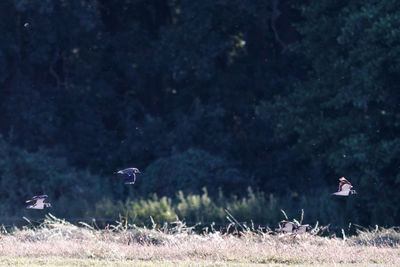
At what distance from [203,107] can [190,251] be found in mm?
13769

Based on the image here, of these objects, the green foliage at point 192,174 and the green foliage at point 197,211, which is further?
the green foliage at point 192,174

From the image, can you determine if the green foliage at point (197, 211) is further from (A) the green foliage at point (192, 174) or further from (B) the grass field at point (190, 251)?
(B) the grass field at point (190, 251)

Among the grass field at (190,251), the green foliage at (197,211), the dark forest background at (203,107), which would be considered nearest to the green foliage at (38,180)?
the dark forest background at (203,107)

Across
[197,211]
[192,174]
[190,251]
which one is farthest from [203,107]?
[190,251]

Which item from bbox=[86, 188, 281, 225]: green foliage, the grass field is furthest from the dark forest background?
the grass field

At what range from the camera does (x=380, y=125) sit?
56.0 ft

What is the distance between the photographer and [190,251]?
911 centimetres

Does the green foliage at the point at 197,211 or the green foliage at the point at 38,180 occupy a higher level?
the green foliage at the point at 38,180

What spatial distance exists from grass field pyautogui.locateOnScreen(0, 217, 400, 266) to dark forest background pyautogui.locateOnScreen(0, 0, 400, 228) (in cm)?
661

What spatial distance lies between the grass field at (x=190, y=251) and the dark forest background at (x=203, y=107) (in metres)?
6.61

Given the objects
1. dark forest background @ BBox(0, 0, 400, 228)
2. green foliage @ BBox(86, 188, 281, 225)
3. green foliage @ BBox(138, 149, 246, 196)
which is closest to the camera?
dark forest background @ BBox(0, 0, 400, 228)

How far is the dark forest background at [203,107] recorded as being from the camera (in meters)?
17.0

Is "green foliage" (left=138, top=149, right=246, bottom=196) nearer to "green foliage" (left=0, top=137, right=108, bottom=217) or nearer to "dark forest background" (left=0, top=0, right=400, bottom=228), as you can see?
"dark forest background" (left=0, top=0, right=400, bottom=228)

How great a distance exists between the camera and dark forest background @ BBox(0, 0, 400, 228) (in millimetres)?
17000
